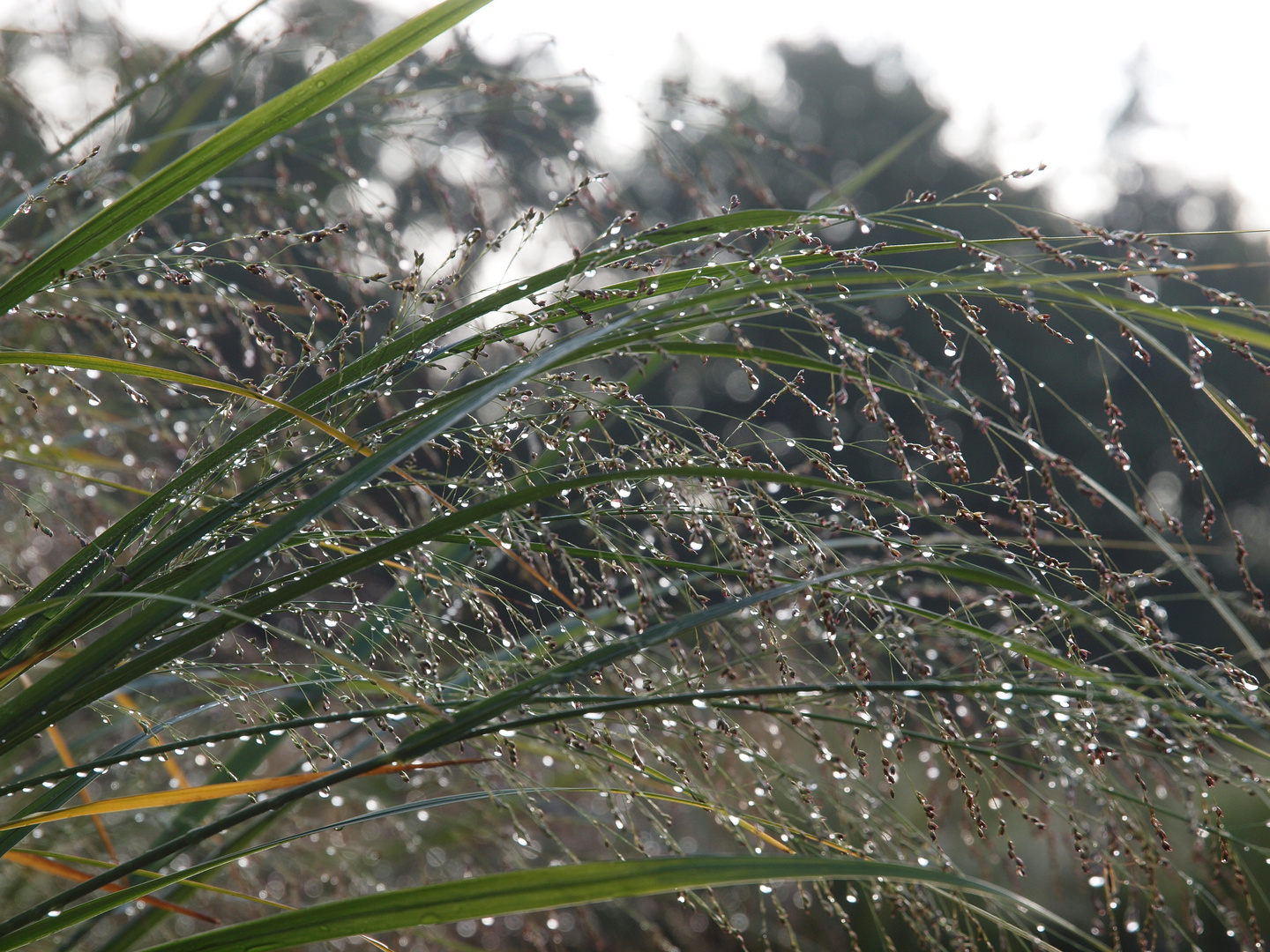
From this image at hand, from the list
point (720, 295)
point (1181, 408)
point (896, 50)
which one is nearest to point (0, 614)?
point (720, 295)

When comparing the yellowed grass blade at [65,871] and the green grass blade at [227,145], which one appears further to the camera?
the yellowed grass blade at [65,871]

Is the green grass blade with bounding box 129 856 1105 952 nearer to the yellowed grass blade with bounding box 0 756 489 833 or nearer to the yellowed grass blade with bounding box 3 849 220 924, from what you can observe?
the yellowed grass blade with bounding box 0 756 489 833

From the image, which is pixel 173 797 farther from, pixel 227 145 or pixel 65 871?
pixel 227 145

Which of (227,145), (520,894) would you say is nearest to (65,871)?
(520,894)

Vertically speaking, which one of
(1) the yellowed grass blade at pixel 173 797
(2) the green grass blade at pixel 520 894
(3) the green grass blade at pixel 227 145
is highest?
(3) the green grass blade at pixel 227 145

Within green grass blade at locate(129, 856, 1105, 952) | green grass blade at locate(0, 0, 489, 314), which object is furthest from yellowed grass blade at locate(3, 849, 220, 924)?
green grass blade at locate(0, 0, 489, 314)

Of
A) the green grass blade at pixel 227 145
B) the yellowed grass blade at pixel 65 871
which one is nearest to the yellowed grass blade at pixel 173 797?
the yellowed grass blade at pixel 65 871

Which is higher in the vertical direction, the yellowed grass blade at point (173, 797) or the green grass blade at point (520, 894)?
the yellowed grass blade at point (173, 797)

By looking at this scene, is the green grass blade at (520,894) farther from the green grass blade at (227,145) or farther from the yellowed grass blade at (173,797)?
the green grass blade at (227,145)
